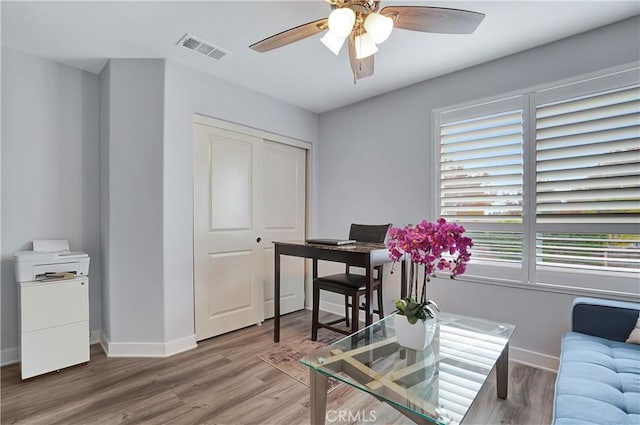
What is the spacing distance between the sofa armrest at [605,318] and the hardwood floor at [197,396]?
50 centimetres

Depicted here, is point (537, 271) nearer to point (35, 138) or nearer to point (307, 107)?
point (307, 107)

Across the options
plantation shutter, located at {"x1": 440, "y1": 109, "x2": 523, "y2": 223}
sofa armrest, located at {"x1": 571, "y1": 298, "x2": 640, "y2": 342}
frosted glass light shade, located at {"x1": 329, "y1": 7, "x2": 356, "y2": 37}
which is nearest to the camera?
frosted glass light shade, located at {"x1": 329, "y1": 7, "x2": 356, "y2": 37}

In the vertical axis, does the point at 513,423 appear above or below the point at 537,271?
below

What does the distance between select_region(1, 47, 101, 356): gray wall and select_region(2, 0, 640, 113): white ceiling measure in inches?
8.3

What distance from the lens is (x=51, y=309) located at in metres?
2.17

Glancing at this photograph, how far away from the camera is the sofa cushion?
3.50ft

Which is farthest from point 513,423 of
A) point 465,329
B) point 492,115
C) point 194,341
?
point 194,341

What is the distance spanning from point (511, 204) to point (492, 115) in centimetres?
75

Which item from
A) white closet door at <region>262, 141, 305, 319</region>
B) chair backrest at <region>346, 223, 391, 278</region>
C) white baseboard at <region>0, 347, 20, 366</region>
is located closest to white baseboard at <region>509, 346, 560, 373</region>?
chair backrest at <region>346, 223, 391, 278</region>

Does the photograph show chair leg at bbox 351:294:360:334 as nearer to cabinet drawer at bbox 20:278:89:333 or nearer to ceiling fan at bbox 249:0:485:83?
ceiling fan at bbox 249:0:485:83

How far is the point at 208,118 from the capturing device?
9.30 ft

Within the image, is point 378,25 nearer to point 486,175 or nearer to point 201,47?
point 201,47

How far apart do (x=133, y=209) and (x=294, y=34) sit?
6.18 feet

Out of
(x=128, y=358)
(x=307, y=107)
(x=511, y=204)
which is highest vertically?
(x=307, y=107)
